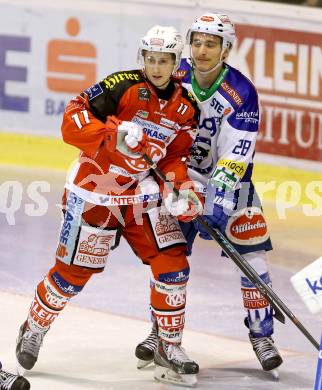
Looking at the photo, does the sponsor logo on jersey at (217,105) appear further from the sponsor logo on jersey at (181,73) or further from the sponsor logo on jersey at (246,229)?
the sponsor logo on jersey at (246,229)

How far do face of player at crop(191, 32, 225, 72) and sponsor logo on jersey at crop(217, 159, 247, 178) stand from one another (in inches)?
15.4

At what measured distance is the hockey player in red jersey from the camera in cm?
508

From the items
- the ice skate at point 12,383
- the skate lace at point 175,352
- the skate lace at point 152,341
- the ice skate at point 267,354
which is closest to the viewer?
the ice skate at point 12,383

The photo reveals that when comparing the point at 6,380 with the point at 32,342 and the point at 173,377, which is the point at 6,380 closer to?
the point at 32,342

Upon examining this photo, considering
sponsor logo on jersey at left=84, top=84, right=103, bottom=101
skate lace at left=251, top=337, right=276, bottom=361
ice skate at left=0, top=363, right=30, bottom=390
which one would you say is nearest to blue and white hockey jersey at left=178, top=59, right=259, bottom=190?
sponsor logo on jersey at left=84, top=84, right=103, bottom=101

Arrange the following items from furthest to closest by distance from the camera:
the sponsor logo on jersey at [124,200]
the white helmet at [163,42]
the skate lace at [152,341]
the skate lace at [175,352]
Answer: the skate lace at [152,341], the skate lace at [175,352], the sponsor logo on jersey at [124,200], the white helmet at [163,42]

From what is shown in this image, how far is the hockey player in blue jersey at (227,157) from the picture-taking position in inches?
212

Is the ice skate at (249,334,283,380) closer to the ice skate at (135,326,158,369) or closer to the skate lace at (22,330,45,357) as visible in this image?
the ice skate at (135,326,158,369)

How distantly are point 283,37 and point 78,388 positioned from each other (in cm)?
396

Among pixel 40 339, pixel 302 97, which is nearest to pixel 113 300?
pixel 40 339

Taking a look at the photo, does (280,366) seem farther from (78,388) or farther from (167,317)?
(78,388)

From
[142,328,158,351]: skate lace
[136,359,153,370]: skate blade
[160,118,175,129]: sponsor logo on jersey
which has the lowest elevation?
[136,359,153,370]: skate blade

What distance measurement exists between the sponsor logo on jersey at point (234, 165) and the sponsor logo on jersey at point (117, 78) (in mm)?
539

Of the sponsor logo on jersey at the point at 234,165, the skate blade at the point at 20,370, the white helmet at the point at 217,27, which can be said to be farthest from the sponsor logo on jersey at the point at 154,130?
the skate blade at the point at 20,370
